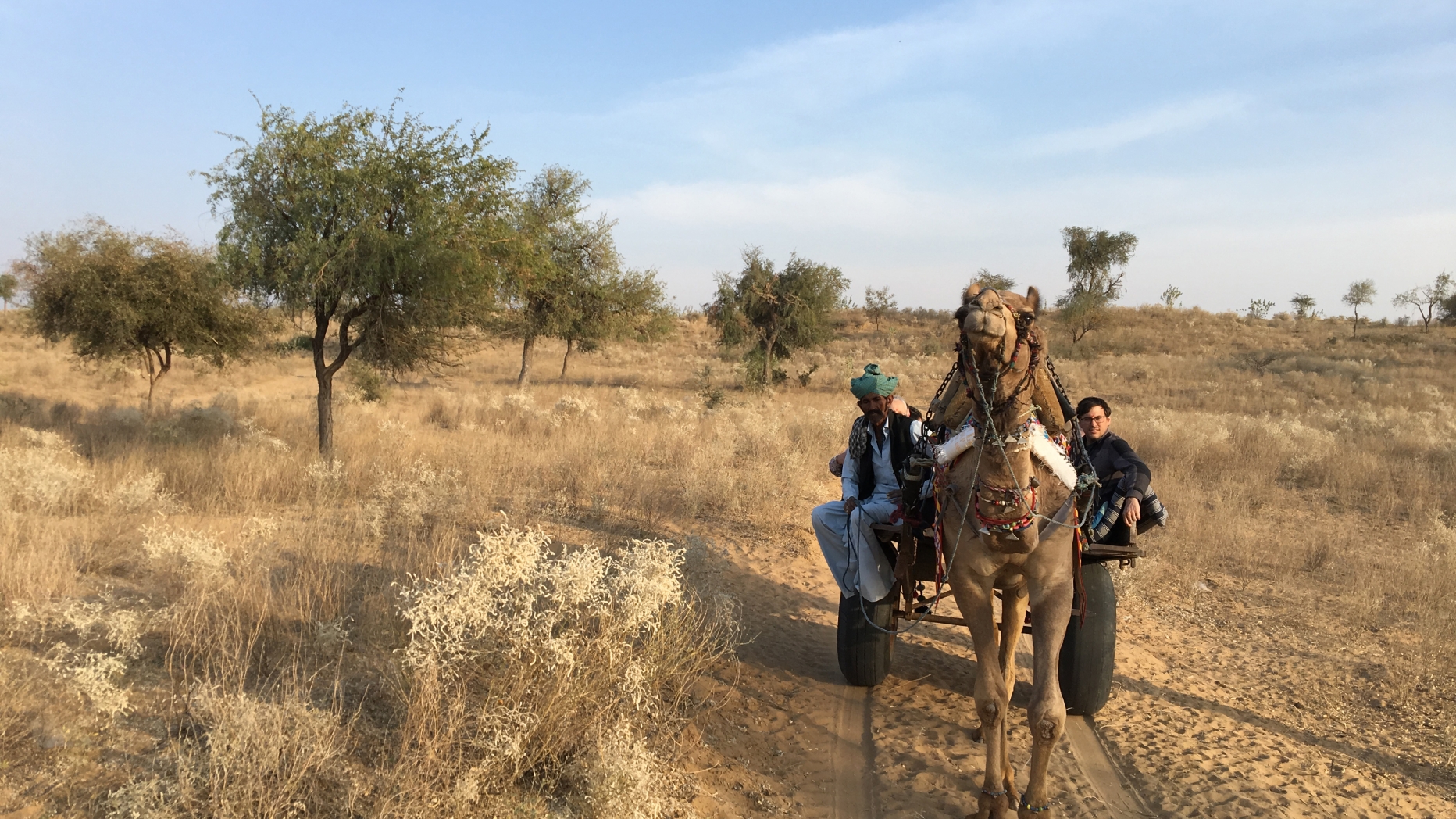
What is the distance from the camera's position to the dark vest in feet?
18.1

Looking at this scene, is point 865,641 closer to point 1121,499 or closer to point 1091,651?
point 1091,651

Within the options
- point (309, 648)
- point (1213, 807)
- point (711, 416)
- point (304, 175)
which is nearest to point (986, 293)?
point (1213, 807)

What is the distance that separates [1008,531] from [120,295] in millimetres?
16258

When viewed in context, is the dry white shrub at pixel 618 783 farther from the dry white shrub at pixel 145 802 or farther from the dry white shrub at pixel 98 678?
the dry white shrub at pixel 98 678

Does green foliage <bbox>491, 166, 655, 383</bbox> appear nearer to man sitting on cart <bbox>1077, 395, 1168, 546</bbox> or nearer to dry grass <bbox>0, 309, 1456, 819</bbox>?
dry grass <bbox>0, 309, 1456, 819</bbox>

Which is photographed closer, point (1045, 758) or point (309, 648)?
point (1045, 758)

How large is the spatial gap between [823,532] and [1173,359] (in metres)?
35.5

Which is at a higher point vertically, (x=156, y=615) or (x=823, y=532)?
(x=823, y=532)

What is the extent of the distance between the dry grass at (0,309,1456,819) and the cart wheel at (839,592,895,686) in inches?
35.4

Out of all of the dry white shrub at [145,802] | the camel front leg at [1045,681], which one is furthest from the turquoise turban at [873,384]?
the dry white shrub at [145,802]

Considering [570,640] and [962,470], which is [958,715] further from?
[570,640]

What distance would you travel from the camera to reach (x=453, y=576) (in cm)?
396

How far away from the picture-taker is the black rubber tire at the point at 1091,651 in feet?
16.4

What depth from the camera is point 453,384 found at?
28.2m
